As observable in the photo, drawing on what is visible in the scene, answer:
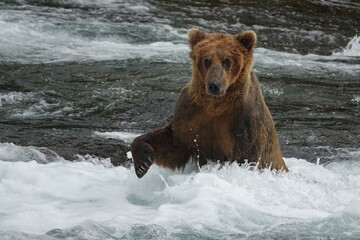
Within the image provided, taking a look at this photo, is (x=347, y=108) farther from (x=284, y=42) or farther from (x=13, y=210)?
(x=13, y=210)

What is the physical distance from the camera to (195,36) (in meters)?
6.20

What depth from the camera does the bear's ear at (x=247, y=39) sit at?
610 centimetres

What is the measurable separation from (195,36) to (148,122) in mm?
2424

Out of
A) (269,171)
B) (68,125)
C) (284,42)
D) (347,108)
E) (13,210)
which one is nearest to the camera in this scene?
(13,210)

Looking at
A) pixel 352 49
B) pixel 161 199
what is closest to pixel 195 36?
pixel 161 199

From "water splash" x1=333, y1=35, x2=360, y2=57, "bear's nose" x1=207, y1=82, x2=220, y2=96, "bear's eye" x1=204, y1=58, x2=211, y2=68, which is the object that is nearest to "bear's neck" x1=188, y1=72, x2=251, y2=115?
"bear's eye" x1=204, y1=58, x2=211, y2=68

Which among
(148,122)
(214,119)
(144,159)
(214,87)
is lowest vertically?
(148,122)

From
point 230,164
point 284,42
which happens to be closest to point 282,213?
point 230,164

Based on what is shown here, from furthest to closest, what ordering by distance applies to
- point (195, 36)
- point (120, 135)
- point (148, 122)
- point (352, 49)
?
point (352, 49) → point (148, 122) → point (120, 135) → point (195, 36)

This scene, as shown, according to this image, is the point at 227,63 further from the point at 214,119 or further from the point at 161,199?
the point at 161,199

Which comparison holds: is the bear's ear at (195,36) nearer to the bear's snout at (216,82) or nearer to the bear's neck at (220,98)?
the bear's neck at (220,98)

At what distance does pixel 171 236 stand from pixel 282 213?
104cm

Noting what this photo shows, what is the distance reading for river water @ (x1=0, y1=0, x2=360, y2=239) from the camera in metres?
5.40

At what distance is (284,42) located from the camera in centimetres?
1412
